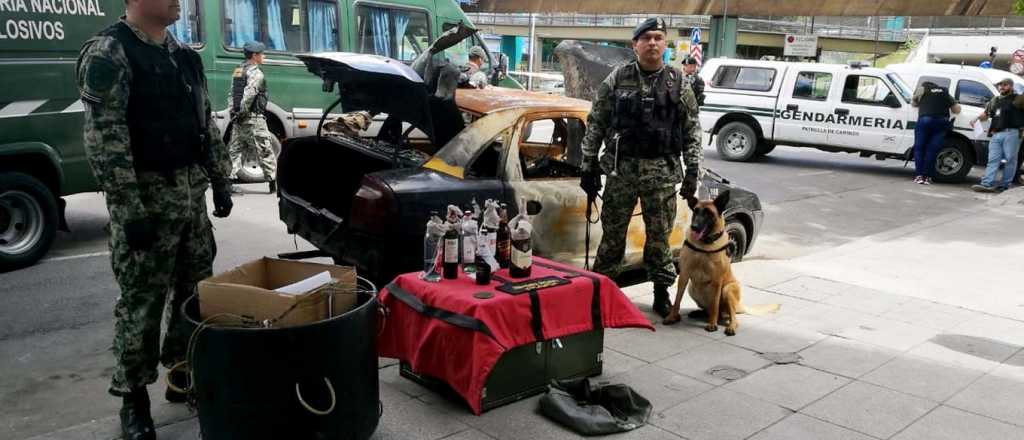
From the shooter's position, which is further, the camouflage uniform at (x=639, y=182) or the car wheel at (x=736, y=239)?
the car wheel at (x=736, y=239)

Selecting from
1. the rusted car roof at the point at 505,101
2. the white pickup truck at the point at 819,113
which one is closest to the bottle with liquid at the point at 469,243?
the rusted car roof at the point at 505,101

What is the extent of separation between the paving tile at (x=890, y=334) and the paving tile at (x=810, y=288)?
666 mm

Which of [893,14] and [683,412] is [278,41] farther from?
[893,14]

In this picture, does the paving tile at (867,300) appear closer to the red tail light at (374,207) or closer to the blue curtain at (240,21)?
the red tail light at (374,207)

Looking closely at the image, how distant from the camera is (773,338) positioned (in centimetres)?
509

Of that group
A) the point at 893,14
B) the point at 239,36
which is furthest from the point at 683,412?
the point at 893,14

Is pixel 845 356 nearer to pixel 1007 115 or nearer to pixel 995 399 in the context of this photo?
pixel 995 399

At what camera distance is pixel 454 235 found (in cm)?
395

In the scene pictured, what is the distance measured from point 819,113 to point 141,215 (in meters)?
13.2

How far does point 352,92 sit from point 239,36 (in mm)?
5977

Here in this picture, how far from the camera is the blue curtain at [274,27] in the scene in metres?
10.7

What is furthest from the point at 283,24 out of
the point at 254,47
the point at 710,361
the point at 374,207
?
A: the point at 710,361

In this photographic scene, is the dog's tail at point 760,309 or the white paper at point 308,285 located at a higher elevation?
the white paper at point 308,285

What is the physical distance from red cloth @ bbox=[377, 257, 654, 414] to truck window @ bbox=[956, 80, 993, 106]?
1241 cm
